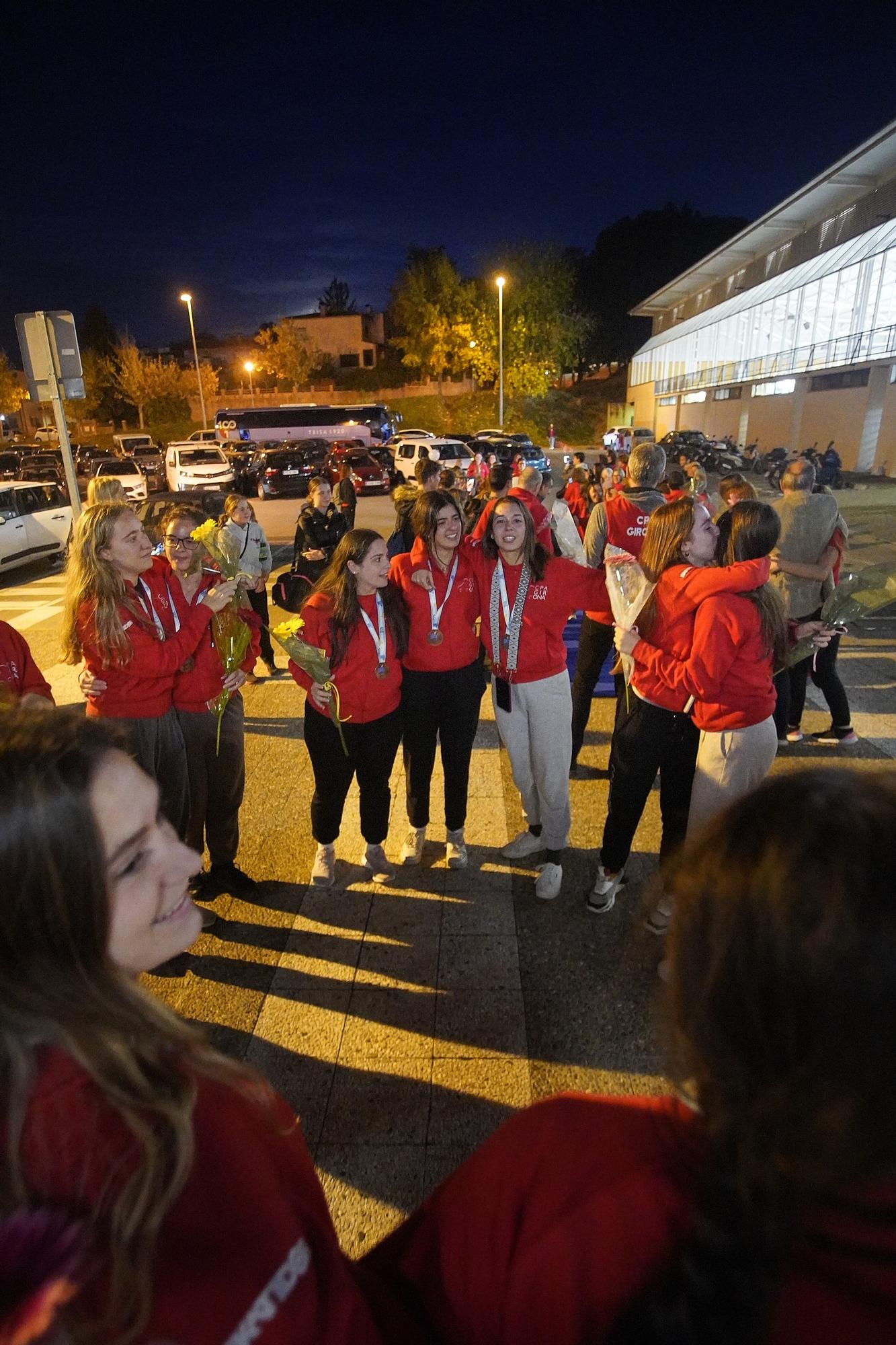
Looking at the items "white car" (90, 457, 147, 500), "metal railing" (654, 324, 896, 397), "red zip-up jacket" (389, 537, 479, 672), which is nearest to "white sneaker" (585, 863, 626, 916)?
"red zip-up jacket" (389, 537, 479, 672)

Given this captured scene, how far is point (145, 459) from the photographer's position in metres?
32.6

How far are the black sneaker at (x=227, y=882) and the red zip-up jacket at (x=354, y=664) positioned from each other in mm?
1060

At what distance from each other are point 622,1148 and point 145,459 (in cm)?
3615

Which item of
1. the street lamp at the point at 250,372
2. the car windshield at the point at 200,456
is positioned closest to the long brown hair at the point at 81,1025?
the car windshield at the point at 200,456

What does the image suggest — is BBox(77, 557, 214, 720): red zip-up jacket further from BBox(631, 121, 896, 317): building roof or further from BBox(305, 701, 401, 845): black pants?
BBox(631, 121, 896, 317): building roof

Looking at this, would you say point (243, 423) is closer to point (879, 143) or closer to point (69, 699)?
point (879, 143)

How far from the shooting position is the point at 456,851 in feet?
13.8

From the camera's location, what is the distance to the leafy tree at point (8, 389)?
53.2m

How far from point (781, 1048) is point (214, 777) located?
3.43 m

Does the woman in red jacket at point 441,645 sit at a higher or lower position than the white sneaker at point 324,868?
higher

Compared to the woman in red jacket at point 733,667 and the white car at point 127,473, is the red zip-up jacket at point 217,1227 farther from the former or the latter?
the white car at point 127,473

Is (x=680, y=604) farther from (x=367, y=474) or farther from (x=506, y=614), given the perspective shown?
(x=367, y=474)

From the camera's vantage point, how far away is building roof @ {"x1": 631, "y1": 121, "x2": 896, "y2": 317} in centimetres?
2483

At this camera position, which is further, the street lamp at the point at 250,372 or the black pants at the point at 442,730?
the street lamp at the point at 250,372
